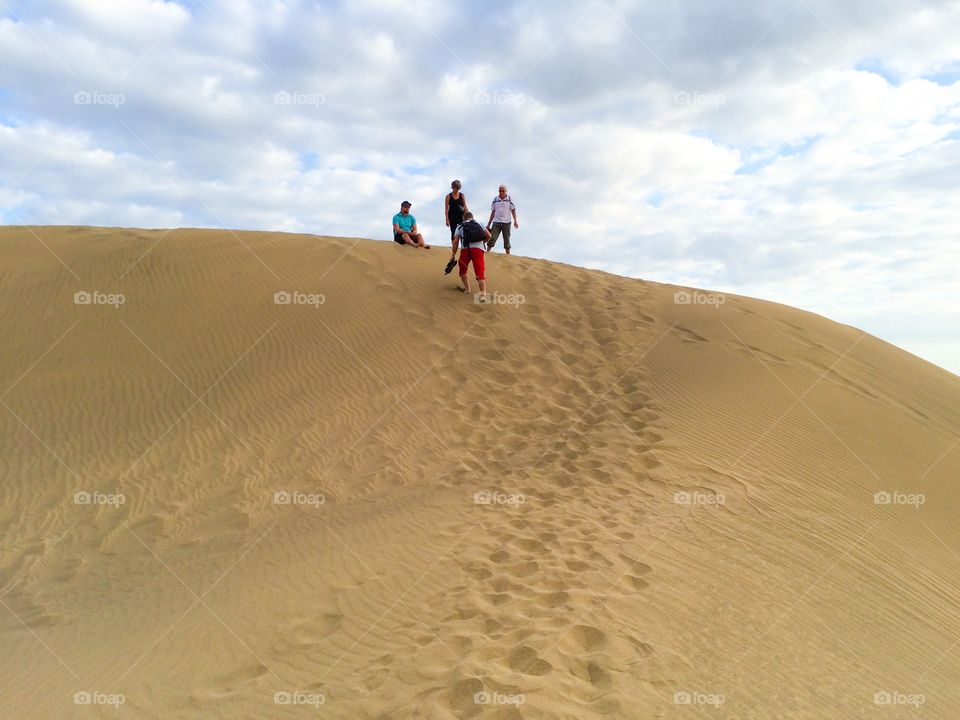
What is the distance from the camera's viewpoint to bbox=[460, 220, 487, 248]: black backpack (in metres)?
10.6

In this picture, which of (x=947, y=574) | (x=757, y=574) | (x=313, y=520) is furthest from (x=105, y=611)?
(x=947, y=574)

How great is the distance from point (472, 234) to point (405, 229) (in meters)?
3.64

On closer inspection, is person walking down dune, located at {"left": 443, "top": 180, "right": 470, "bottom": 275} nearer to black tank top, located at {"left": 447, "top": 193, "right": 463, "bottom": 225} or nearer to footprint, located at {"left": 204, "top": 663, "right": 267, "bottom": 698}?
black tank top, located at {"left": 447, "top": 193, "right": 463, "bottom": 225}

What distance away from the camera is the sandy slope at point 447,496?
4.60 meters

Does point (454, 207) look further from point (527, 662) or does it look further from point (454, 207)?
point (527, 662)

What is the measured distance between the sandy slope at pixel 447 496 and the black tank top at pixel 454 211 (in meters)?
1.16

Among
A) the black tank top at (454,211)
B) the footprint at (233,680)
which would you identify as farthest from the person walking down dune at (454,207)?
the footprint at (233,680)

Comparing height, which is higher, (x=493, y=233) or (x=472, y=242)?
(x=493, y=233)

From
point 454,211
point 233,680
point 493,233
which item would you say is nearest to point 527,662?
point 233,680

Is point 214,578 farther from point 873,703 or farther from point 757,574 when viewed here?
point 873,703

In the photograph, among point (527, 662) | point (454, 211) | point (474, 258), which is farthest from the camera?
point (454, 211)

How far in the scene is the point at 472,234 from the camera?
1074cm

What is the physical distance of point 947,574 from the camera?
616 centimetres

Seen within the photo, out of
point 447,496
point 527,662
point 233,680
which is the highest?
point 447,496
